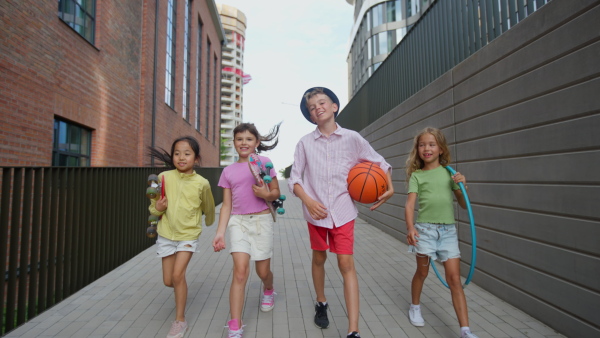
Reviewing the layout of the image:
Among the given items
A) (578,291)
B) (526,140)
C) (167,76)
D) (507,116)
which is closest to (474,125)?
(507,116)

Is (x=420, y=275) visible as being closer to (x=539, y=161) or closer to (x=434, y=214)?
(x=434, y=214)

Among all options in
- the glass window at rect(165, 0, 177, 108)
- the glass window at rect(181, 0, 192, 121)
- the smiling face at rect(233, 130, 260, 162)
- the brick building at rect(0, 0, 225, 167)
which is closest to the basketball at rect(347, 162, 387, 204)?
the smiling face at rect(233, 130, 260, 162)

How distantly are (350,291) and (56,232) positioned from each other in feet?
11.0

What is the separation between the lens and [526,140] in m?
3.72

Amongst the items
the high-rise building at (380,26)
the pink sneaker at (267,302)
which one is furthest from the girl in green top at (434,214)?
the high-rise building at (380,26)

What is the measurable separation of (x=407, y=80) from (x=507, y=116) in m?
4.13

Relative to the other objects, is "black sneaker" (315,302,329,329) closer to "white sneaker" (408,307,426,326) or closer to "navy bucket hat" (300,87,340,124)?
"white sneaker" (408,307,426,326)

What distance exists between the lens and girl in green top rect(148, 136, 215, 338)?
3.34 meters

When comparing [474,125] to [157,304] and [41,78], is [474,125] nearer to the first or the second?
[157,304]

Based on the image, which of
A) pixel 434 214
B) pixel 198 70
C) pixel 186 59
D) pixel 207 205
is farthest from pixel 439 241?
pixel 198 70

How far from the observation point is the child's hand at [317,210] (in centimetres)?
304

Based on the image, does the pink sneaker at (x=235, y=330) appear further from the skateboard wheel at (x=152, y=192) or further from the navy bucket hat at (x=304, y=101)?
the navy bucket hat at (x=304, y=101)

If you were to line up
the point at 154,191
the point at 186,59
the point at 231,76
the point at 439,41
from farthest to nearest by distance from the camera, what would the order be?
the point at 231,76, the point at 186,59, the point at 439,41, the point at 154,191

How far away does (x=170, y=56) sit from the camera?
17609 millimetres
